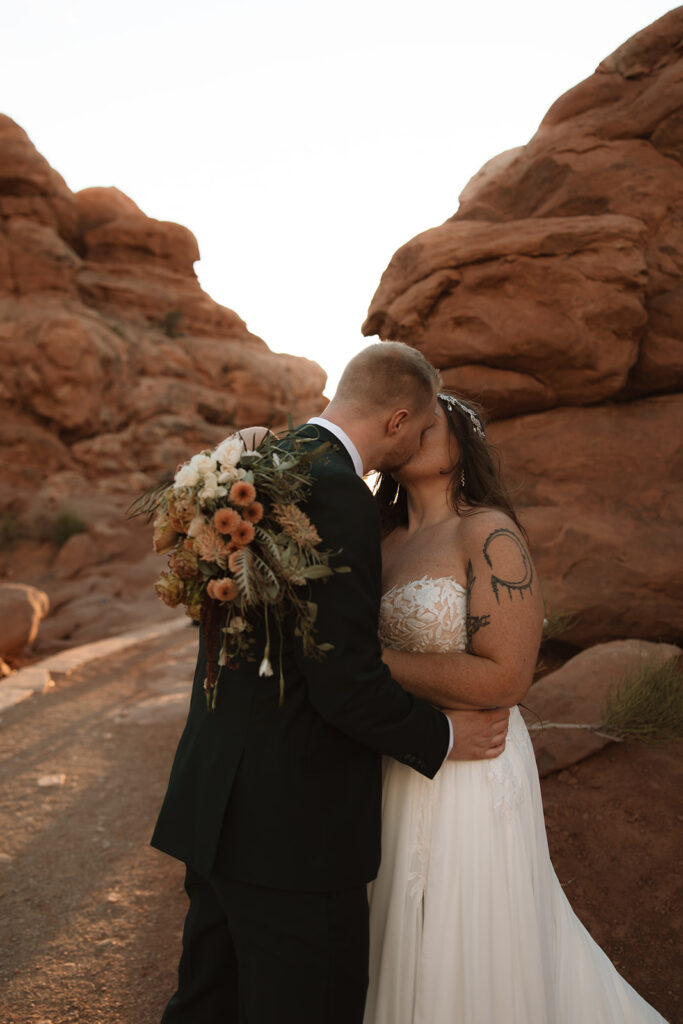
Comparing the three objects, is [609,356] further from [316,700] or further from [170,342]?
[170,342]

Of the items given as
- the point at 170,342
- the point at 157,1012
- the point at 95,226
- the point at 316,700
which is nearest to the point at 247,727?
the point at 316,700

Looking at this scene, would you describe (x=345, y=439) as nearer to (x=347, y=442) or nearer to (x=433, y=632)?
(x=347, y=442)

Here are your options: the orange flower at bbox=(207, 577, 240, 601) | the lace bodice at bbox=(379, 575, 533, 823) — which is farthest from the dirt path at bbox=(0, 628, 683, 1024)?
the orange flower at bbox=(207, 577, 240, 601)

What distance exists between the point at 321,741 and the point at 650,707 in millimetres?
3216

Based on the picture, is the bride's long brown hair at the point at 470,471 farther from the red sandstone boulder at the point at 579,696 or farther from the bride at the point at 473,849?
the red sandstone boulder at the point at 579,696

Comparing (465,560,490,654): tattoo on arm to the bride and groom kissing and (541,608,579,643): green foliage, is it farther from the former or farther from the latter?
(541,608,579,643): green foliage

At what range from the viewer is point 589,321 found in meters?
5.50

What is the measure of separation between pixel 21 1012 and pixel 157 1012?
21.9 inches

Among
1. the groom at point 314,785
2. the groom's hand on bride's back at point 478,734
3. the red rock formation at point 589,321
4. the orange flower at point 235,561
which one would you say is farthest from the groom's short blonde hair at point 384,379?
the red rock formation at point 589,321

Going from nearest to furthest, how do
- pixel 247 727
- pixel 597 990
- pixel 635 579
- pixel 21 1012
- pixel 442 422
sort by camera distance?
pixel 247 727, pixel 597 990, pixel 442 422, pixel 21 1012, pixel 635 579

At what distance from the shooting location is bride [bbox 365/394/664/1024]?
202 centimetres

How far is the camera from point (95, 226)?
77.6 feet

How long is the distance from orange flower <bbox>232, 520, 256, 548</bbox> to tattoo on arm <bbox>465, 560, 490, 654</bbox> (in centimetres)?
87

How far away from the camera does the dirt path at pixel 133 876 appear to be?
3.00m
